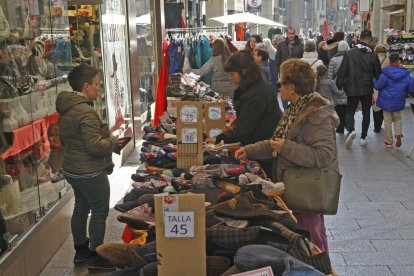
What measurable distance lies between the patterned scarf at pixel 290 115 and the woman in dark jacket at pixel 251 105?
1.87 feet

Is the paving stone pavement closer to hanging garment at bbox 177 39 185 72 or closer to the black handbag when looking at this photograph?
the black handbag

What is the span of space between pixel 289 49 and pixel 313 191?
11.3 m

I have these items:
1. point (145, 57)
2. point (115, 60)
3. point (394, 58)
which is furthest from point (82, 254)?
point (145, 57)

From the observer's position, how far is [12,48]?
4.71 meters

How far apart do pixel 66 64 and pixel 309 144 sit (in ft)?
11.1

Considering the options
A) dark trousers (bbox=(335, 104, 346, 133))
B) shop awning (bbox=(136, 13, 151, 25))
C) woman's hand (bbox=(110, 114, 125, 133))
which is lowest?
dark trousers (bbox=(335, 104, 346, 133))

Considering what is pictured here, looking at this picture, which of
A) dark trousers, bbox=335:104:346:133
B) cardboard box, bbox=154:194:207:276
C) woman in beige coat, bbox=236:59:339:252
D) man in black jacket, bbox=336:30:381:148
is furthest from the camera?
dark trousers, bbox=335:104:346:133

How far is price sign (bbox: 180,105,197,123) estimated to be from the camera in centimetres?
430

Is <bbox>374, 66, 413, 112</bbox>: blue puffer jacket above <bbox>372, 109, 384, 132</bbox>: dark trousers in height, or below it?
above

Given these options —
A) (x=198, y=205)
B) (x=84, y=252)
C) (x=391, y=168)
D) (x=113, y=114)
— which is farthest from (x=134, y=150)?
(x=198, y=205)

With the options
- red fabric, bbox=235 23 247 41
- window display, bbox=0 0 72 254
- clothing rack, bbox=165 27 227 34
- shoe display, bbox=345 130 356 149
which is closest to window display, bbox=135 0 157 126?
clothing rack, bbox=165 27 227 34

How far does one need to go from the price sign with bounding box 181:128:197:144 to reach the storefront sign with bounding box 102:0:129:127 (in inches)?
172

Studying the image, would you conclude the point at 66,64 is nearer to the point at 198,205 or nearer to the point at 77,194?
the point at 77,194

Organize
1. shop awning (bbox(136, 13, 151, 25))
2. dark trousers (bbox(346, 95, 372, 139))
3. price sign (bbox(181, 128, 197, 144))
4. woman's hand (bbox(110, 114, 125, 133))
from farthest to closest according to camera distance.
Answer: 1. shop awning (bbox(136, 13, 151, 25))
2. dark trousers (bbox(346, 95, 372, 139))
3. woman's hand (bbox(110, 114, 125, 133))
4. price sign (bbox(181, 128, 197, 144))
